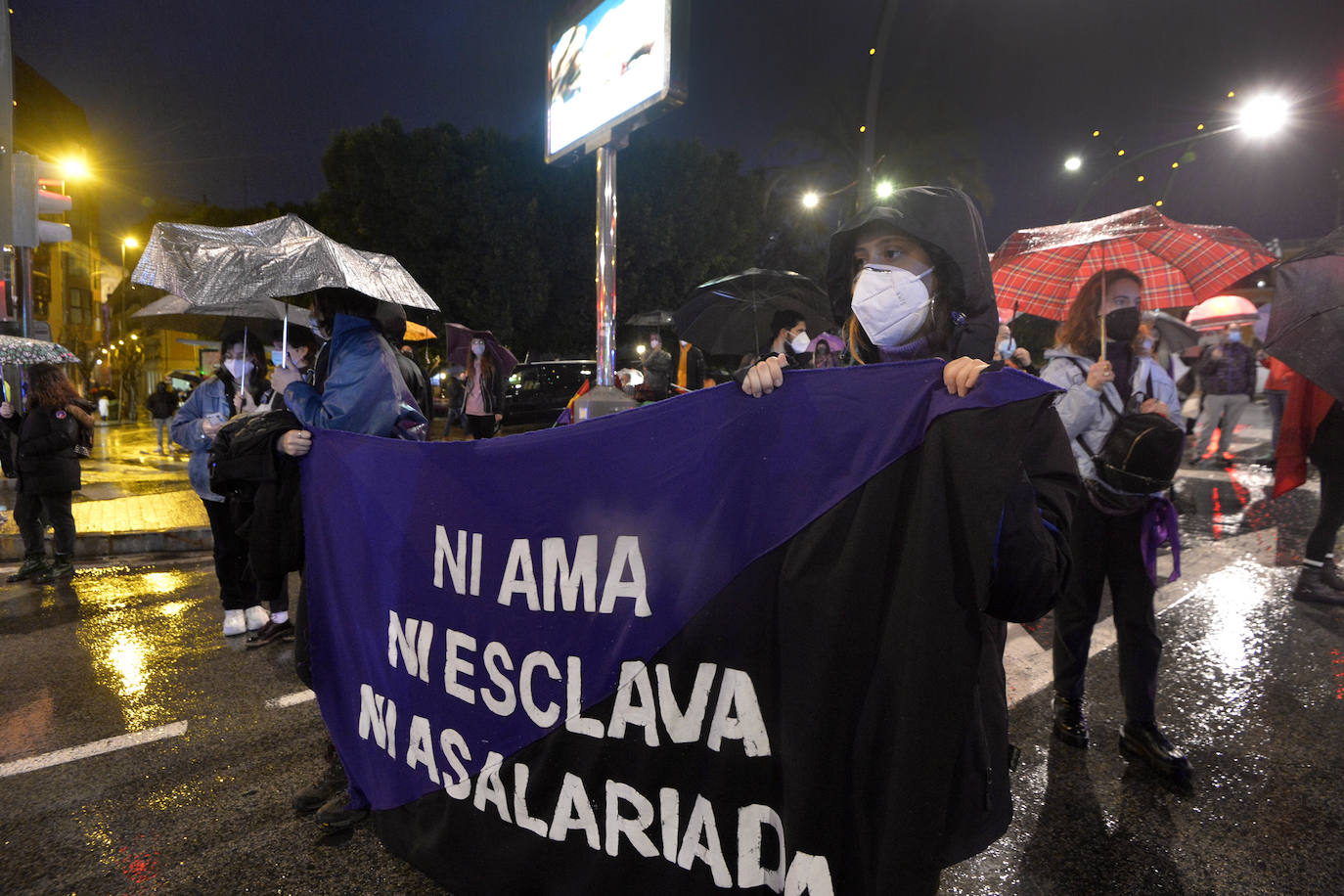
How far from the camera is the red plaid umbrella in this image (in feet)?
11.9

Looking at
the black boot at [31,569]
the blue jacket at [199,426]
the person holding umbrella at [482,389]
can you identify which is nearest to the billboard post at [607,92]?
the blue jacket at [199,426]

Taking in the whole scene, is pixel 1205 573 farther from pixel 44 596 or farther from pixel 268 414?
pixel 44 596

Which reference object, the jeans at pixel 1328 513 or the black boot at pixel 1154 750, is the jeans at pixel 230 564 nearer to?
the black boot at pixel 1154 750

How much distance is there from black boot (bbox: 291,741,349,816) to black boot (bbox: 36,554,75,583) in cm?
516

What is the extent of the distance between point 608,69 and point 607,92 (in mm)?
150

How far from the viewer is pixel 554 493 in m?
2.10

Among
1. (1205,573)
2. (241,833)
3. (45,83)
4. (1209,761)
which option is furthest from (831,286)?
(45,83)

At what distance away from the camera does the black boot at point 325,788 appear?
2.80 metres

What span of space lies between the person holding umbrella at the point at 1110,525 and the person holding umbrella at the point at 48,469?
7.42 meters

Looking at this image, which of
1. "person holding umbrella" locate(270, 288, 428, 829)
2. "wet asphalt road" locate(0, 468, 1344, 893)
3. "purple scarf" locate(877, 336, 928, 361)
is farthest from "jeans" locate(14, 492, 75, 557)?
"purple scarf" locate(877, 336, 928, 361)

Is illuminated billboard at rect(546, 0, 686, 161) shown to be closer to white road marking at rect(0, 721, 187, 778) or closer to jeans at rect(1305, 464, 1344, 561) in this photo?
white road marking at rect(0, 721, 187, 778)

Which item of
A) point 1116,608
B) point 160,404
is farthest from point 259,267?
point 160,404

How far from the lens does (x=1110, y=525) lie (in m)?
3.15

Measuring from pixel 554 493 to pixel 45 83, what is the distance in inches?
2175
